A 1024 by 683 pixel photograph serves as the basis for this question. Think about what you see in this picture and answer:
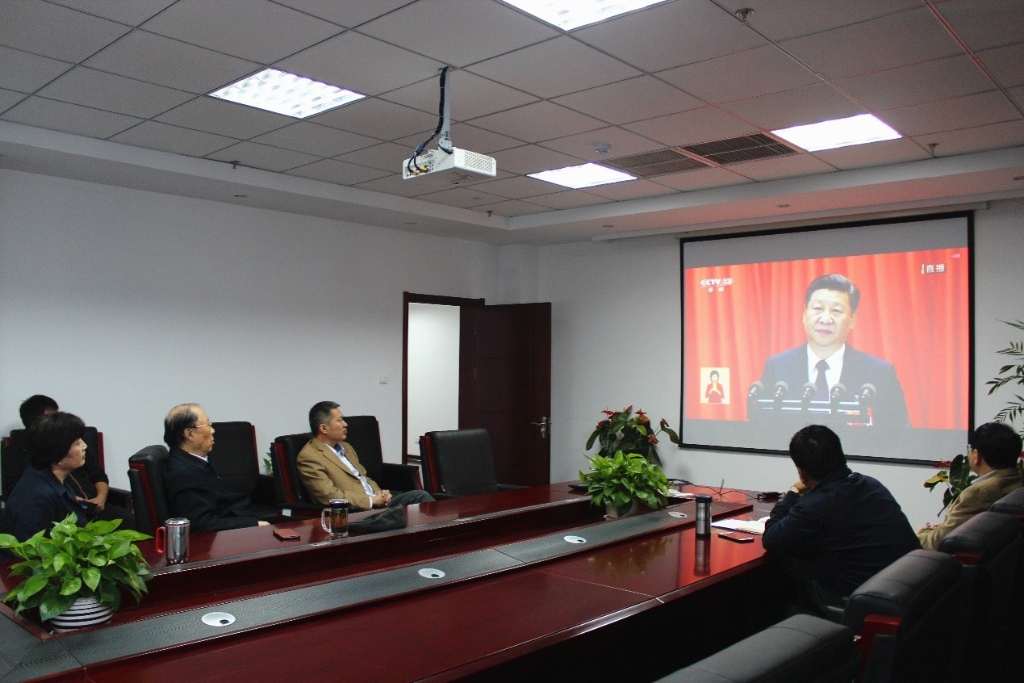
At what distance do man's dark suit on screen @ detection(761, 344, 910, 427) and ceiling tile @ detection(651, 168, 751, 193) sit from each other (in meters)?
1.66

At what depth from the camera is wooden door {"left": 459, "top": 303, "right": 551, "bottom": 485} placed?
7.77 m

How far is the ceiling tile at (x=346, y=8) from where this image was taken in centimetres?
299

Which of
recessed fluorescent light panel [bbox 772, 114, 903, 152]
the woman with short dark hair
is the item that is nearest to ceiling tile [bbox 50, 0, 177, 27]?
the woman with short dark hair

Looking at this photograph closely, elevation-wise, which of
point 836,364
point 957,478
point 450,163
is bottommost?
point 957,478

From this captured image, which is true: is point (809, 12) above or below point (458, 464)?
above

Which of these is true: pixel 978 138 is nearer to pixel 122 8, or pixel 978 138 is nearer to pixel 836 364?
pixel 836 364

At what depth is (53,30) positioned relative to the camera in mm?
3240

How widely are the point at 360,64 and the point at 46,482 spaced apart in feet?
7.23

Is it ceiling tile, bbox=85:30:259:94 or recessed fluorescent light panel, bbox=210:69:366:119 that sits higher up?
recessed fluorescent light panel, bbox=210:69:366:119

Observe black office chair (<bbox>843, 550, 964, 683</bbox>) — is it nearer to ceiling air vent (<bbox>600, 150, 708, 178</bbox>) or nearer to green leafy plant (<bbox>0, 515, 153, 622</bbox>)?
green leafy plant (<bbox>0, 515, 153, 622</bbox>)

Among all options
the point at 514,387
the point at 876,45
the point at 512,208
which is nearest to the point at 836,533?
the point at 876,45

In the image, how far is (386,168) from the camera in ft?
18.0

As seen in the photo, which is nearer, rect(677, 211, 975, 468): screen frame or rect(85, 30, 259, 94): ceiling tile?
rect(85, 30, 259, 94): ceiling tile

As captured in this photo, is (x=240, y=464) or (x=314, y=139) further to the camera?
(x=240, y=464)
